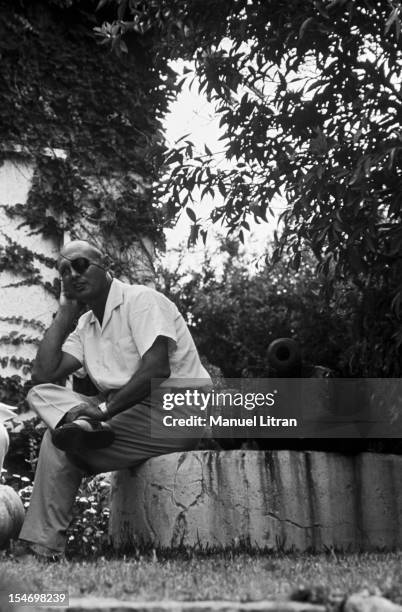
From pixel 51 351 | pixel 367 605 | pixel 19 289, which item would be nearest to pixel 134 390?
pixel 51 351

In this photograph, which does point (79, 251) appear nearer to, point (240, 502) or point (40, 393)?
point (40, 393)

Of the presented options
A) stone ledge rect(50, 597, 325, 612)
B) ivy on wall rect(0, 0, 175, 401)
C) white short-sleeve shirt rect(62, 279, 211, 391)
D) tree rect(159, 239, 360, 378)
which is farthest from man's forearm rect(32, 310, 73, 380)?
tree rect(159, 239, 360, 378)

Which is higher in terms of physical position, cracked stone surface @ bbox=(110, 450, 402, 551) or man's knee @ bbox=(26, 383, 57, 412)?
man's knee @ bbox=(26, 383, 57, 412)

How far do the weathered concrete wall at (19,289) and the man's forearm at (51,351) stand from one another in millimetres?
2845

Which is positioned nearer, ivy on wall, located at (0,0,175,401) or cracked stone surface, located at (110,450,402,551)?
cracked stone surface, located at (110,450,402,551)

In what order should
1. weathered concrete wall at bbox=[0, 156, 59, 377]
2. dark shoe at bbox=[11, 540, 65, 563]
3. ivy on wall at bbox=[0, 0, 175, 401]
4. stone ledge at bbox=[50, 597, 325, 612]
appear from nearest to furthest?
stone ledge at bbox=[50, 597, 325, 612], dark shoe at bbox=[11, 540, 65, 563], weathered concrete wall at bbox=[0, 156, 59, 377], ivy on wall at bbox=[0, 0, 175, 401]

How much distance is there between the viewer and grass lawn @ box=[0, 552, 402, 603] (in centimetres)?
291

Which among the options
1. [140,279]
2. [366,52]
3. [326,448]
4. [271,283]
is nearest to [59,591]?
[326,448]

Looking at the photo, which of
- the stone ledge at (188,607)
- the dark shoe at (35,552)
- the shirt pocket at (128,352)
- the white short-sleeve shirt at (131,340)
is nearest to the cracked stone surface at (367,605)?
the stone ledge at (188,607)

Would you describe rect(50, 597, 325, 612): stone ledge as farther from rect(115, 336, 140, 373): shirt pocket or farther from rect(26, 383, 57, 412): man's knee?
rect(115, 336, 140, 373): shirt pocket

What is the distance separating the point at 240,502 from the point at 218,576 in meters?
1.48

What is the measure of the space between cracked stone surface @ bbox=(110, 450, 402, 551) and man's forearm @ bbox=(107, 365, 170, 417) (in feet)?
1.41

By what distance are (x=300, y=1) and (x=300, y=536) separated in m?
3.03

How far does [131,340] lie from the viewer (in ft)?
16.2
